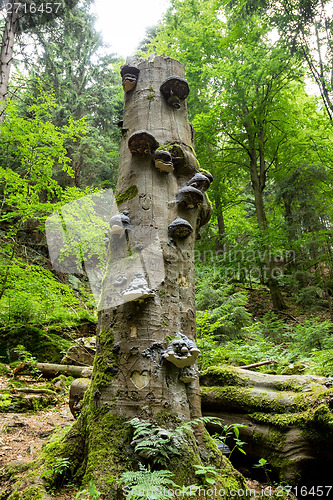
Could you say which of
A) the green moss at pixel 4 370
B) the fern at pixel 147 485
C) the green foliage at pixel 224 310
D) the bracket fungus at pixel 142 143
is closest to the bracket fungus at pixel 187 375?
the fern at pixel 147 485

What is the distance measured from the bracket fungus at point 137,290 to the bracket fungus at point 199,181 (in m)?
1.10

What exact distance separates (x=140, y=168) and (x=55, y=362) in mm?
5657

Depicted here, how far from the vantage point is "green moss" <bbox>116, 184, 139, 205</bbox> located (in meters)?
2.76

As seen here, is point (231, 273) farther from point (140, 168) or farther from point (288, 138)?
point (140, 168)

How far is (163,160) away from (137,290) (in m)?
1.30

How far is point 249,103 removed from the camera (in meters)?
11.9

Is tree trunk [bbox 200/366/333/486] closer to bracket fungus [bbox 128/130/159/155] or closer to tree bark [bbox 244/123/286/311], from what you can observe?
bracket fungus [bbox 128/130/159/155]

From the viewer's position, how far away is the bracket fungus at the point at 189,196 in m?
2.73

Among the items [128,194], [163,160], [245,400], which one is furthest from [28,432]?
[163,160]

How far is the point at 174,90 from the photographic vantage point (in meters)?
3.17

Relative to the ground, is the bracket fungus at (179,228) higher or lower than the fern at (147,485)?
higher

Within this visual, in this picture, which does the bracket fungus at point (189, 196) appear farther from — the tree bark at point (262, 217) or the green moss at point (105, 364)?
the tree bark at point (262, 217)

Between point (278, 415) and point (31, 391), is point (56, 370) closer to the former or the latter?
point (31, 391)

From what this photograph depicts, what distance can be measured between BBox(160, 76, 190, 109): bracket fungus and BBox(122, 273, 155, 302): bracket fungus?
2.04 meters
